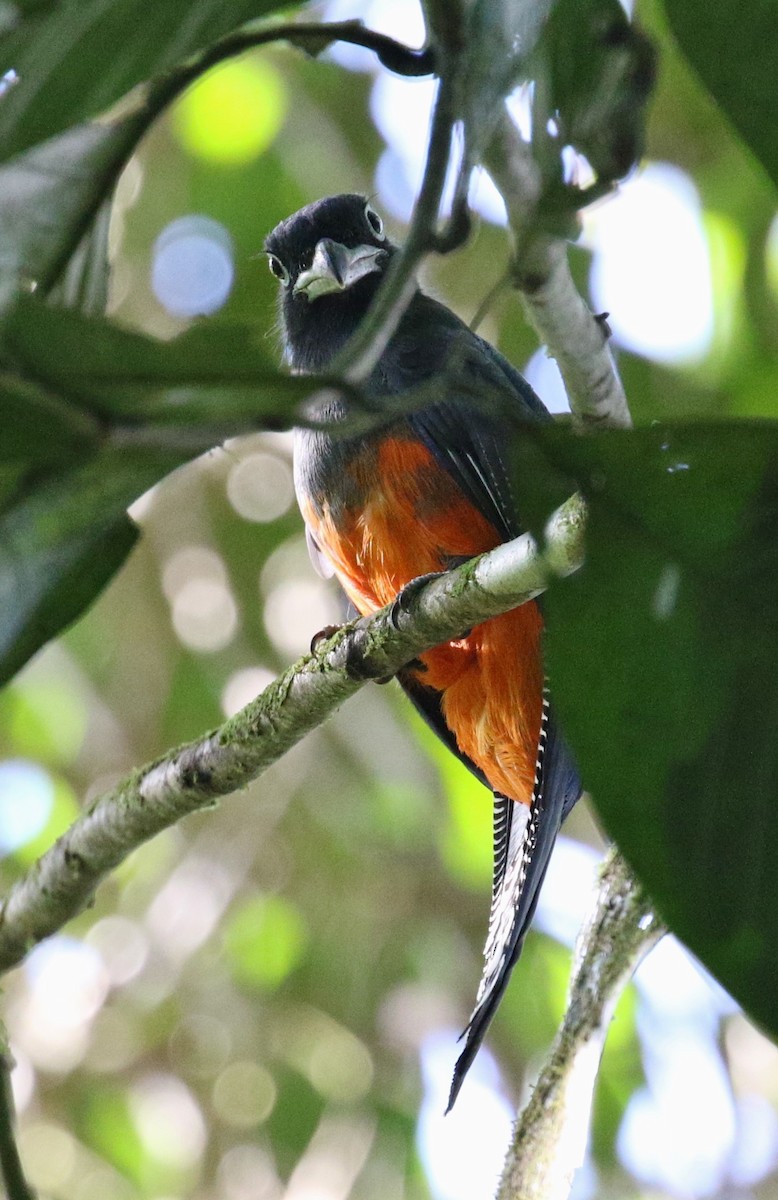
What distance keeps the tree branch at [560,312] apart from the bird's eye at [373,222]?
113 cm

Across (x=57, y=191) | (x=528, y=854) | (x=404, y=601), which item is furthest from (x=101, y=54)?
(x=528, y=854)

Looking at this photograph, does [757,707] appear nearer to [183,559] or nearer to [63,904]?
[63,904]

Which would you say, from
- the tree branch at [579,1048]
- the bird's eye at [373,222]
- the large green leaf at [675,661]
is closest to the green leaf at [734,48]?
the large green leaf at [675,661]

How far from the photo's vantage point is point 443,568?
2.80 meters

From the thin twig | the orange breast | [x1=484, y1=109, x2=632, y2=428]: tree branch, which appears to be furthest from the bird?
the thin twig

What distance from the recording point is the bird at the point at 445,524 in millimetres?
2787

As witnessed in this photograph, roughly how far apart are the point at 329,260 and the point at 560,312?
1.07 meters

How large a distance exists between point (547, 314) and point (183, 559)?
2.95 m

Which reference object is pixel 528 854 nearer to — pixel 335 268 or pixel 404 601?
pixel 404 601

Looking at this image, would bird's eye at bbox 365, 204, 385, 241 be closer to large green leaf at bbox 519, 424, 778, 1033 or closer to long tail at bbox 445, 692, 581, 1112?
long tail at bbox 445, 692, 581, 1112

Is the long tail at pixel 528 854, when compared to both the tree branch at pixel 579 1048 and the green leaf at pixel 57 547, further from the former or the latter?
the green leaf at pixel 57 547

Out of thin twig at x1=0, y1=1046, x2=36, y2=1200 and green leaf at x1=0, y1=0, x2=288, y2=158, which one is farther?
thin twig at x1=0, y1=1046, x2=36, y2=1200

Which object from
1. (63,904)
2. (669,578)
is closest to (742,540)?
(669,578)

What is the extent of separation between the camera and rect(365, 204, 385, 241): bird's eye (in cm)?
326
